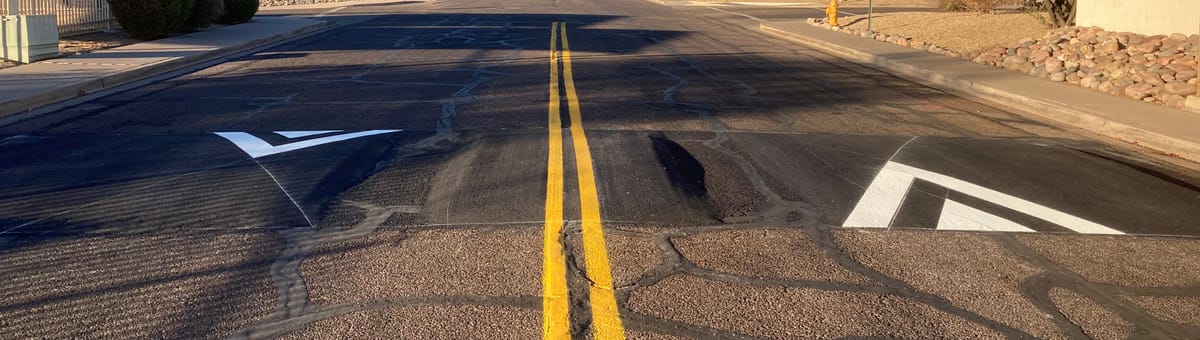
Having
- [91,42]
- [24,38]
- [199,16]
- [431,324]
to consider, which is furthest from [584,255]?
[199,16]

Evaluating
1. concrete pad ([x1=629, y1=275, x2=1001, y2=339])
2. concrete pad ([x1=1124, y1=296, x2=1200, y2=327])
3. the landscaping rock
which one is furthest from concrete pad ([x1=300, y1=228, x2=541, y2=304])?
the landscaping rock

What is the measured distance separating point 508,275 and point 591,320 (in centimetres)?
93

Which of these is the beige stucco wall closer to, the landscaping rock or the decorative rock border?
the decorative rock border

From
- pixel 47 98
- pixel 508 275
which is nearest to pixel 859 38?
pixel 47 98

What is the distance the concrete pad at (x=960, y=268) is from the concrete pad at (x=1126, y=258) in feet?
1.08

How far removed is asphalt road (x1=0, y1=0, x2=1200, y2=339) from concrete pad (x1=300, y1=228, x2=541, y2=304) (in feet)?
0.08

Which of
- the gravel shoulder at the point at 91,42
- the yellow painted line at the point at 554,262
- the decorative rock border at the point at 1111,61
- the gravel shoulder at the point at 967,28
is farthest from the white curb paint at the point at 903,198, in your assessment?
the gravel shoulder at the point at 91,42

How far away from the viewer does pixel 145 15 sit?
79.9 ft

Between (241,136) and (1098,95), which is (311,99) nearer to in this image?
(241,136)

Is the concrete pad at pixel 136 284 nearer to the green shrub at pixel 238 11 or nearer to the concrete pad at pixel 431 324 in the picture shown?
the concrete pad at pixel 431 324

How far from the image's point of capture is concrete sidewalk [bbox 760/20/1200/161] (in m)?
12.8

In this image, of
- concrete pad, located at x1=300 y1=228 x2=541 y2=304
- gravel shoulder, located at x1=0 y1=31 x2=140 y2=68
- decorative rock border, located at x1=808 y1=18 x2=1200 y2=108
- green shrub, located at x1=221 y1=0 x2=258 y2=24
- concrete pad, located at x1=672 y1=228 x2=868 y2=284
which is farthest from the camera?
green shrub, located at x1=221 y1=0 x2=258 y2=24

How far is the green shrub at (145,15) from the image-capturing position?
24.3 metres

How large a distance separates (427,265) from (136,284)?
1618 mm
